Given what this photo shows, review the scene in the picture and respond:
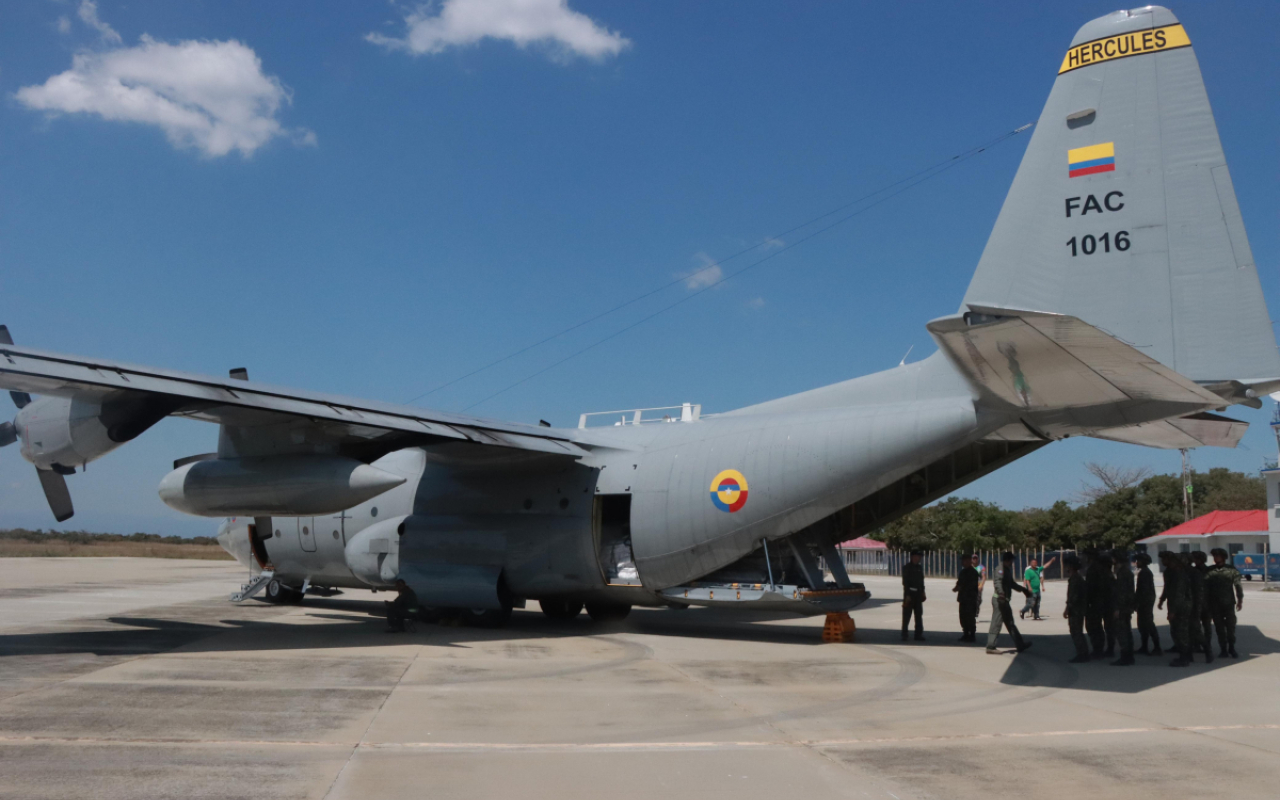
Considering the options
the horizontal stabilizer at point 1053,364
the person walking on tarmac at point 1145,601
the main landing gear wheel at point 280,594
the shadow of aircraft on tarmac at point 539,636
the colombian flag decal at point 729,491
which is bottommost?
the shadow of aircraft on tarmac at point 539,636

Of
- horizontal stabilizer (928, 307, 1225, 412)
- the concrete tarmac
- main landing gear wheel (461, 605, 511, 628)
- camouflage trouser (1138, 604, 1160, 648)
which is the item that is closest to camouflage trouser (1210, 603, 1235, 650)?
the concrete tarmac

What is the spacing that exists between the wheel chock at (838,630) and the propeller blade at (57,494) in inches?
482

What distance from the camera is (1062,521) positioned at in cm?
5716

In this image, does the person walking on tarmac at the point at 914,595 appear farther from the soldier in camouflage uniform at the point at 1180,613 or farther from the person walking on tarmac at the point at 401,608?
the person walking on tarmac at the point at 401,608

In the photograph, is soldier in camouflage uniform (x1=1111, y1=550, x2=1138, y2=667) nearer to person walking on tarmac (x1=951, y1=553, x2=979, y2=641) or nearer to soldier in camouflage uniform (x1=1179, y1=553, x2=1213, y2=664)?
soldier in camouflage uniform (x1=1179, y1=553, x2=1213, y2=664)

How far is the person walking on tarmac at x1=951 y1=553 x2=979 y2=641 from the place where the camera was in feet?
44.8

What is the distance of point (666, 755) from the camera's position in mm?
6352

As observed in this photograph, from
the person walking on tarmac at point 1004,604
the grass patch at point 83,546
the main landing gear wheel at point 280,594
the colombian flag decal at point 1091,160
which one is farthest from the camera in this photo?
the grass patch at point 83,546

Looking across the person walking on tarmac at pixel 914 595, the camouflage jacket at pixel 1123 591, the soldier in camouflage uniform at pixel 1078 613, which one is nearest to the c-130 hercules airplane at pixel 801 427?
the person walking on tarmac at pixel 914 595

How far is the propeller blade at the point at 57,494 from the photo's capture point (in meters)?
14.8

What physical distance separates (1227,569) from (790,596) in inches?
217

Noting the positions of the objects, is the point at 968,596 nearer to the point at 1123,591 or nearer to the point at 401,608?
the point at 1123,591

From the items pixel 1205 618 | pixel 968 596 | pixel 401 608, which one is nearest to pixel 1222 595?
pixel 1205 618

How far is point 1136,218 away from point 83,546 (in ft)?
244
